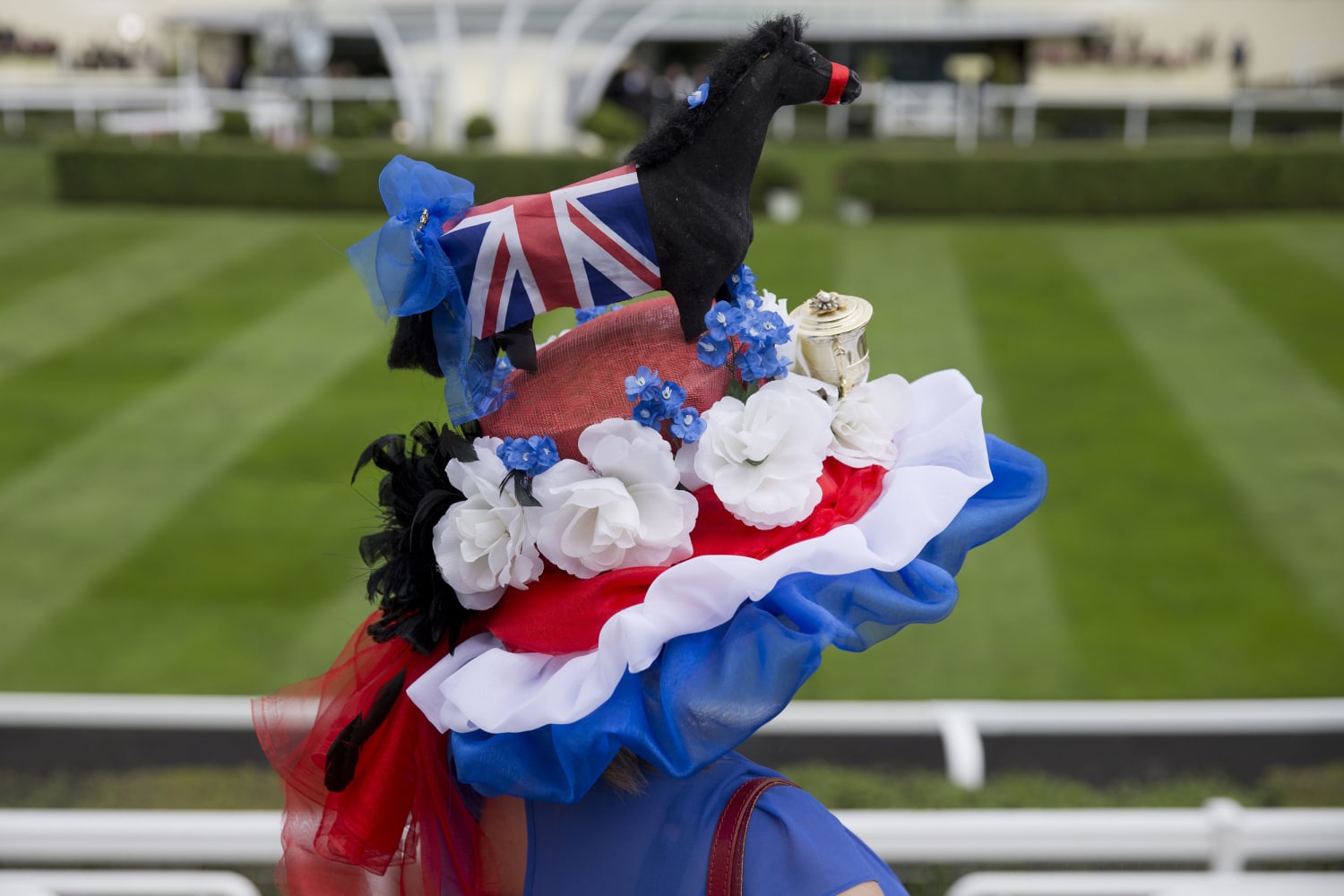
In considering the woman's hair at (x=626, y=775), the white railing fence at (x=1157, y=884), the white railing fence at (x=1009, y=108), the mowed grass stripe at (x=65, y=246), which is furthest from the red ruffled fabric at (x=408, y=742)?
the white railing fence at (x=1009, y=108)

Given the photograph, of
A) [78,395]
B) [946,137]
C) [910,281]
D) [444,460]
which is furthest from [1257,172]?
[444,460]

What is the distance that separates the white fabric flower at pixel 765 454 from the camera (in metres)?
1.43

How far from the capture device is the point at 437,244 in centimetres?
151

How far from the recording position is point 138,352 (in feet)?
37.3

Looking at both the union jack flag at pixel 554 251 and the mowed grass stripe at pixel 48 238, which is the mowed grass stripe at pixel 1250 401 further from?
the mowed grass stripe at pixel 48 238

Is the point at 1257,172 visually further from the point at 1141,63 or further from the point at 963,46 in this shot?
the point at 963,46

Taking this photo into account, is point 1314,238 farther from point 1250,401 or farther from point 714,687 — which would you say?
point 714,687

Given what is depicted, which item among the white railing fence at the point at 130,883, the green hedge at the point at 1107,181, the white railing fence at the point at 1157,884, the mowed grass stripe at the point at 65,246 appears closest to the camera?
the white railing fence at the point at 1157,884

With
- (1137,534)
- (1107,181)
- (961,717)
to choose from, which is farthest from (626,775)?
(1107,181)

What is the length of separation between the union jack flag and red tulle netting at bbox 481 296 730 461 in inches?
2.2

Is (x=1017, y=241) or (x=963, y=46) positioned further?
(x=963, y=46)

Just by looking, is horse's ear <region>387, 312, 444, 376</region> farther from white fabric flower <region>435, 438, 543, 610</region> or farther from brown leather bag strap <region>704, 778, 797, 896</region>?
brown leather bag strap <region>704, 778, 797, 896</region>

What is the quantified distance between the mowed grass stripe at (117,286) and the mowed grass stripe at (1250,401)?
9996mm

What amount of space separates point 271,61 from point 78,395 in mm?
19030
